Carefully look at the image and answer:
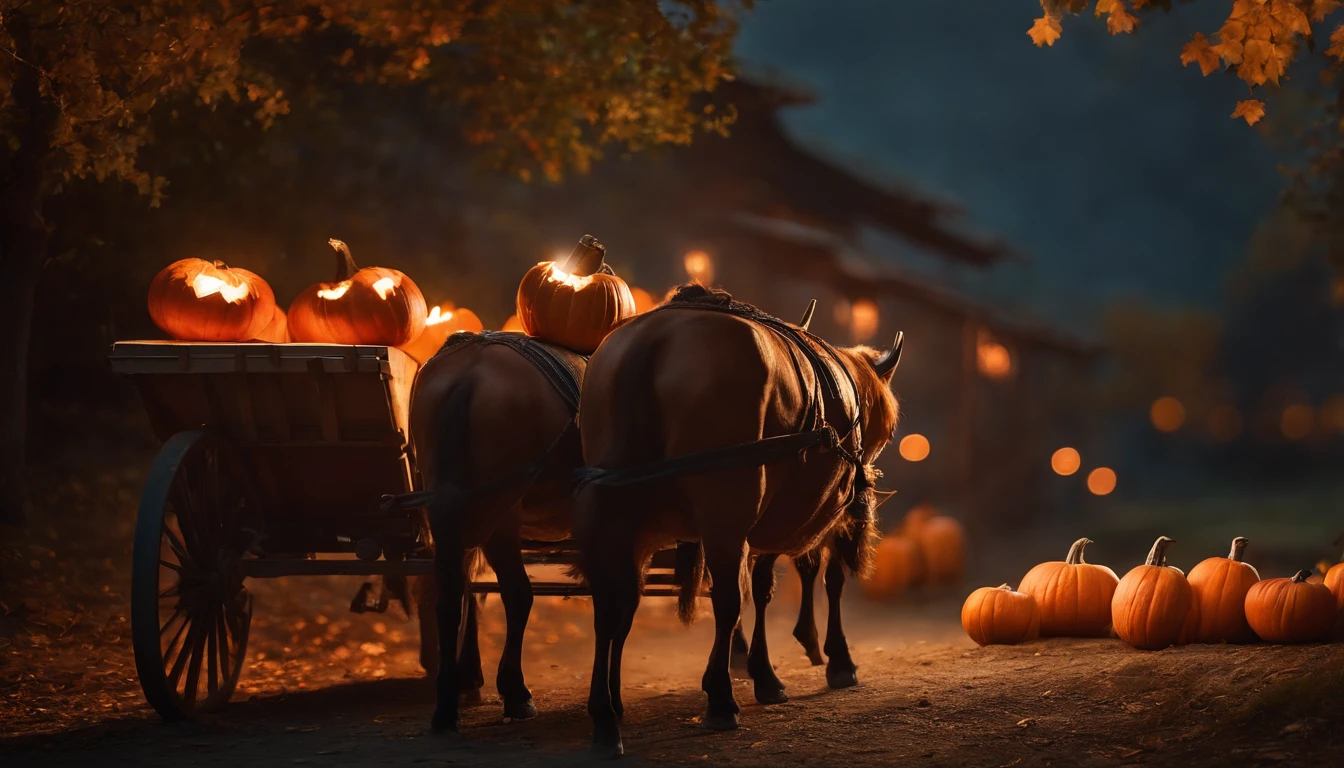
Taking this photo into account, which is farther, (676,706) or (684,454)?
(676,706)

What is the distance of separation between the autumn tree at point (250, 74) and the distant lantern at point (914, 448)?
8381mm

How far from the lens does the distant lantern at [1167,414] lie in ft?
130

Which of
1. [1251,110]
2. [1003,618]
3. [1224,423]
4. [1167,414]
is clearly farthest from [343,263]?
[1167,414]

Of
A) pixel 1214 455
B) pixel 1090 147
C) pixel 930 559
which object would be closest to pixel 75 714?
pixel 930 559

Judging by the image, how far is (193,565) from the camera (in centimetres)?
621

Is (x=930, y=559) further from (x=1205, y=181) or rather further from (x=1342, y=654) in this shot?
(x=1205, y=181)

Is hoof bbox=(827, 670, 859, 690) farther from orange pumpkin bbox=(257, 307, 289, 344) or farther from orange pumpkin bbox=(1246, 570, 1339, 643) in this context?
orange pumpkin bbox=(257, 307, 289, 344)

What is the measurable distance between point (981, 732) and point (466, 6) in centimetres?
745

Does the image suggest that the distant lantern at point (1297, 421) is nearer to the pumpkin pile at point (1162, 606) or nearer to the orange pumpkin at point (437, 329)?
the pumpkin pile at point (1162, 606)

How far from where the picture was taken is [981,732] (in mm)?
5281

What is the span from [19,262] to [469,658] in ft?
15.6

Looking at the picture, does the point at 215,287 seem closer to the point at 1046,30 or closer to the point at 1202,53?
the point at 1046,30

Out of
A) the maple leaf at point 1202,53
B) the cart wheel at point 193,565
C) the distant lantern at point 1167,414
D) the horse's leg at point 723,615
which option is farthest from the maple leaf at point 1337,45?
the distant lantern at point 1167,414

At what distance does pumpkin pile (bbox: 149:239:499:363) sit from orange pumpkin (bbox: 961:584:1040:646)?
3.70 meters
